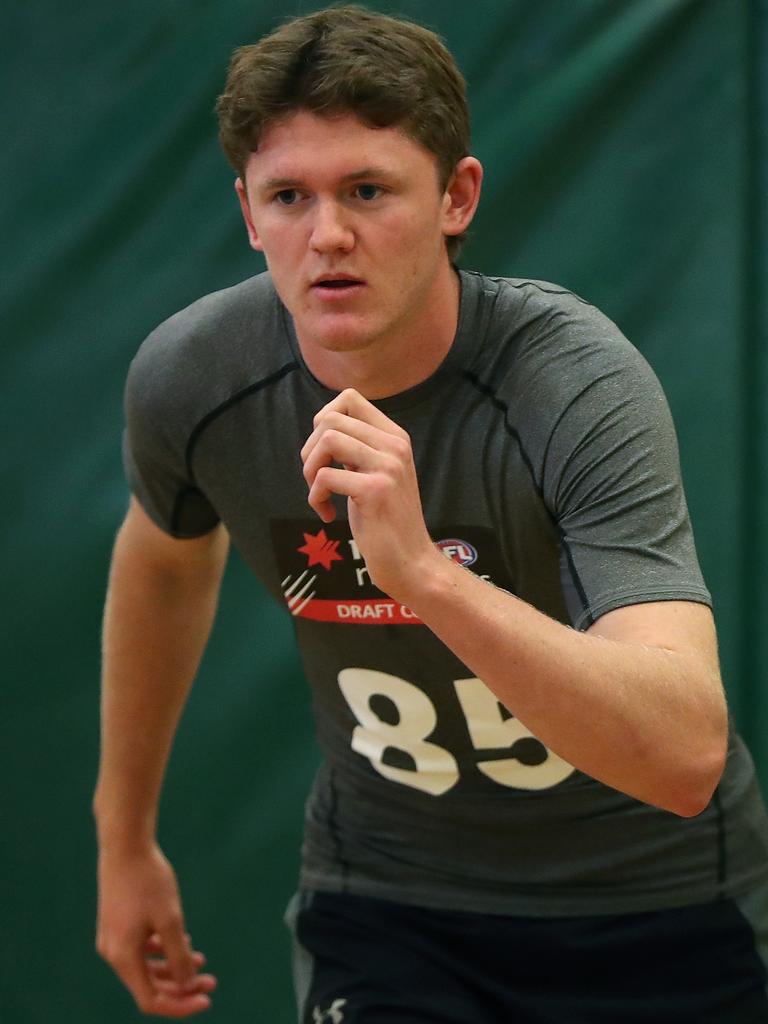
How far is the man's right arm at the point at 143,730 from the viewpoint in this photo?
182 centimetres

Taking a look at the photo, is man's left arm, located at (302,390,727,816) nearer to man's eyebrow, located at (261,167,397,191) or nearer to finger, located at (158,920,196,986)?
man's eyebrow, located at (261,167,397,191)

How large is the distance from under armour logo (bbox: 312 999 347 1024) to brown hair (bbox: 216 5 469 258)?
33.7 inches

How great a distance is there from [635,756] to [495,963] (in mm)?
531

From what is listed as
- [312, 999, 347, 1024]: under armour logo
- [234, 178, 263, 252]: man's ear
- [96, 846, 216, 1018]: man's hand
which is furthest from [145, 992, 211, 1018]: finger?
[234, 178, 263, 252]: man's ear

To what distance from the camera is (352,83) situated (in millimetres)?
1398

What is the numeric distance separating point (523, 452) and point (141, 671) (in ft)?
2.09

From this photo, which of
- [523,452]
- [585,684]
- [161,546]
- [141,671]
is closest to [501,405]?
[523,452]

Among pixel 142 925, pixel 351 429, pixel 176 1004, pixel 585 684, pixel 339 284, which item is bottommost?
pixel 176 1004

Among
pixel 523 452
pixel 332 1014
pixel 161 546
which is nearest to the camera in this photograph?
pixel 523 452

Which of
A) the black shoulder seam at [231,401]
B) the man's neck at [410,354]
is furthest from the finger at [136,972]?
the man's neck at [410,354]

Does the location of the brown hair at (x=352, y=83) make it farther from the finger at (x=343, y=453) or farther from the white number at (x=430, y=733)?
the white number at (x=430, y=733)

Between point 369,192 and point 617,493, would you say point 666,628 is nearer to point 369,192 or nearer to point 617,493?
point 617,493

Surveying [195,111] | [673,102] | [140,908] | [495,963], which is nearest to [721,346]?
[673,102]

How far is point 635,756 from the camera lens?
1.22 metres
